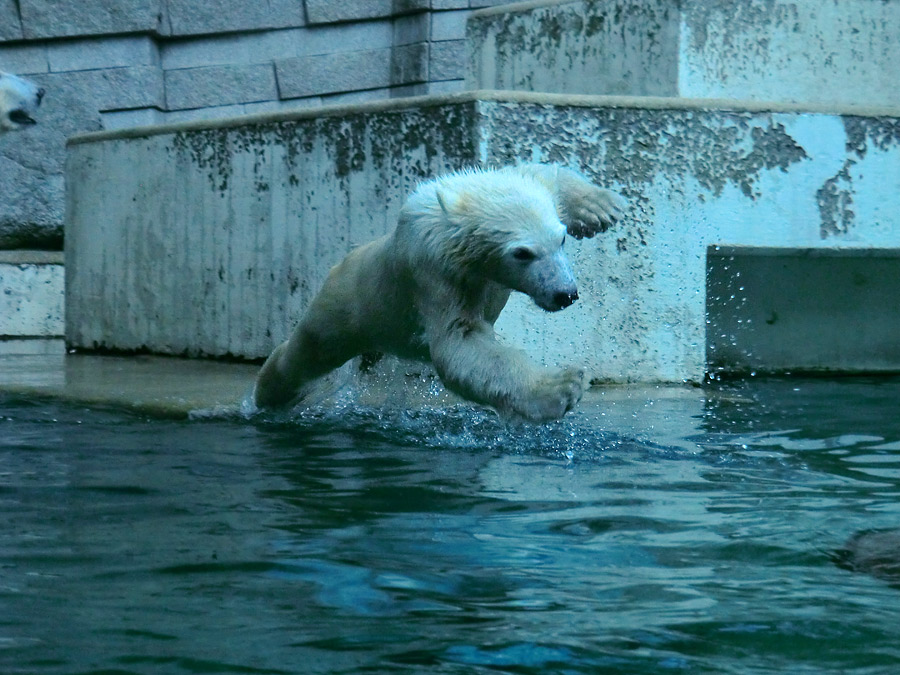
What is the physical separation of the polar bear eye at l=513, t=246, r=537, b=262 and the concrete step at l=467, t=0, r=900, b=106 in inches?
112

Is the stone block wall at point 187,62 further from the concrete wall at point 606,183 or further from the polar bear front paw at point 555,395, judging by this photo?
the polar bear front paw at point 555,395

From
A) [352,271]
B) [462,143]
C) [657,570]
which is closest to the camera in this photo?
[657,570]

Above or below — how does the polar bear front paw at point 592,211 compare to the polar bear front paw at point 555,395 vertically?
above

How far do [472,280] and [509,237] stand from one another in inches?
9.2

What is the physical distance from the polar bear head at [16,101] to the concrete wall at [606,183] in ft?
4.01

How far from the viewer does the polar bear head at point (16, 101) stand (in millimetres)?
6379

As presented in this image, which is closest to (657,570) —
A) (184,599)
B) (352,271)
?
(184,599)

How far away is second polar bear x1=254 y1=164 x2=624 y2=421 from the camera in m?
3.07

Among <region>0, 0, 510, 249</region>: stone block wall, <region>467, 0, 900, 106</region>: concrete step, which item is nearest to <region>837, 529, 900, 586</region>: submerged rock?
<region>467, 0, 900, 106</region>: concrete step

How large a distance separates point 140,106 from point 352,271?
6.59 meters

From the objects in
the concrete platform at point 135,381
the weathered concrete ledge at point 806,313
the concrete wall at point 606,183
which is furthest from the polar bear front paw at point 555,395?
the weathered concrete ledge at point 806,313

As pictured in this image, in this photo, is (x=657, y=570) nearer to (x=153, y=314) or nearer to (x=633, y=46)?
(x=633, y=46)

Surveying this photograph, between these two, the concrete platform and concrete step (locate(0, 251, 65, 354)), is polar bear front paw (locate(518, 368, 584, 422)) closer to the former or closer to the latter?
the concrete platform

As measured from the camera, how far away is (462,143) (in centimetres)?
472
